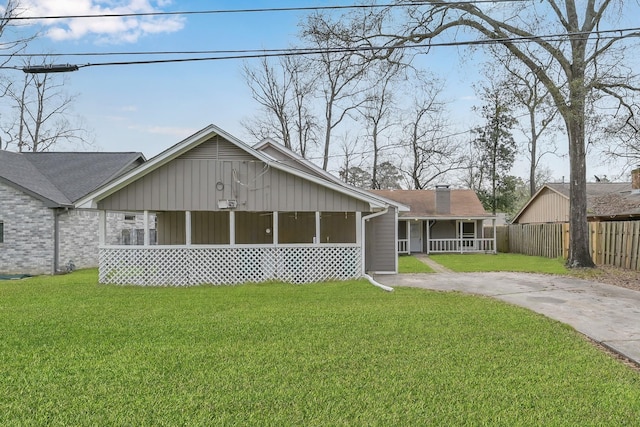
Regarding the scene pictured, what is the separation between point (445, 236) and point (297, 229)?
1207 cm

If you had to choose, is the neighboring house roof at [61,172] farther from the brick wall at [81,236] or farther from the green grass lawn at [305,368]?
the green grass lawn at [305,368]

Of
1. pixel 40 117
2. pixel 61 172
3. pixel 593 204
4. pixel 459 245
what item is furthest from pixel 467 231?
pixel 40 117

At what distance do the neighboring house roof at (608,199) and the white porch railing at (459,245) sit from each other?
447cm

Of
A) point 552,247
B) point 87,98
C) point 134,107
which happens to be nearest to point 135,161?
point 134,107

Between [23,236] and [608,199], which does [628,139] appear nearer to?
[608,199]

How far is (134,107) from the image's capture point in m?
18.5

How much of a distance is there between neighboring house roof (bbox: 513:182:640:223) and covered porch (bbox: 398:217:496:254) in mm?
4576

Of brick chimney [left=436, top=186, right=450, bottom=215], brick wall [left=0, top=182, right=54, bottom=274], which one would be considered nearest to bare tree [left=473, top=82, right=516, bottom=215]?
brick chimney [left=436, top=186, right=450, bottom=215]

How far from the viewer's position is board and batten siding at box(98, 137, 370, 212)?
1114cm

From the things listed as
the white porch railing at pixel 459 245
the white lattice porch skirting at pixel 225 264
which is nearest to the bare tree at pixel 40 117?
the white lattice porch skirting at pixel 225 264

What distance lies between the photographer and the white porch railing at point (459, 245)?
23.9 m

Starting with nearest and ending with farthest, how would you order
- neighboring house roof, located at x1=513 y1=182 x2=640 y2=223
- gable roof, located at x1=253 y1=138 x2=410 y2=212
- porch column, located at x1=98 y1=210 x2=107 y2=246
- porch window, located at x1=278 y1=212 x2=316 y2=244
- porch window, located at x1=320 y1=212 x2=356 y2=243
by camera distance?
porch column, located at x1=98 y1=210 x2=107 y2=246 < gable roof, located at x1=253 y1=138 x2=410 y2=212 < porch window, located at x1=320 y1=212 x2=356 y2=243 < porch window, located at x1=278 y1=212 x2=316 y2=244 < neighboring house roof, located at x1=513 y1=182 x2=640 y2=223

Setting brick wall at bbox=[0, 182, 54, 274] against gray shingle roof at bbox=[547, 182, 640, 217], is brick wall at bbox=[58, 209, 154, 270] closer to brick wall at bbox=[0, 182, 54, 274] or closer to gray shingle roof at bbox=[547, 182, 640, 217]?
brick wall at bbox=[0, 182, 54, 274]

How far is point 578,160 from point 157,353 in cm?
1405
